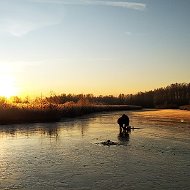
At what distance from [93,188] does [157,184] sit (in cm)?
228

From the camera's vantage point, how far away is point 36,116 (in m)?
41.1

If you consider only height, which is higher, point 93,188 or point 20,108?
point 20,108

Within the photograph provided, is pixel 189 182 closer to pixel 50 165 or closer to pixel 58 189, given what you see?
pixel 58 189

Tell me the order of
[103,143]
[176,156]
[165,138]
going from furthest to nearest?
1. [165,138]
2. [103,143]
3. [176,156]

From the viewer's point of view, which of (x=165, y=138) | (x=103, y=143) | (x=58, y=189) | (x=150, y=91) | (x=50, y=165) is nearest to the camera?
(x=58, y=189)

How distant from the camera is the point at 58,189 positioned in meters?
11.4

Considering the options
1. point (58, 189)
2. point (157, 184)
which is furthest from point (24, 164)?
point (157, 184)

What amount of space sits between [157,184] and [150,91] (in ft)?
577

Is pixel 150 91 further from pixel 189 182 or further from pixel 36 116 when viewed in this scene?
pixel 189 182

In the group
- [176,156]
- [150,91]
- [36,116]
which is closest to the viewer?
[176,156]

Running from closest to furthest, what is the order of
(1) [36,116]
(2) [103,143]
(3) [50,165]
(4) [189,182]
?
(4) [189,182]
(3) [50,165]
(2) [103,143]
(1) [36,116]

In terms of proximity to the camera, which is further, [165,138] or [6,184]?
[165,138]

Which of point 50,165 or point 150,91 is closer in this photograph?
point 50,165

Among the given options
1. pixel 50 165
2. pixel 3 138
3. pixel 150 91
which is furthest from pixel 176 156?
pixel 150 91
